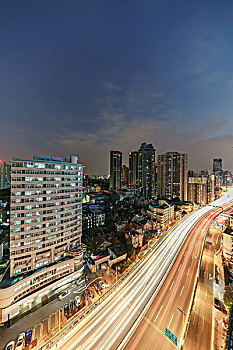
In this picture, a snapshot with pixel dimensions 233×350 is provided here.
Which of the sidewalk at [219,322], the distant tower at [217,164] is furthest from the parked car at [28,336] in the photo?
the distant tower at [217,164]

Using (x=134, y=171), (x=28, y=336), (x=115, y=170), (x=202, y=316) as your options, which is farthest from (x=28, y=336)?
(x=115, y=170)

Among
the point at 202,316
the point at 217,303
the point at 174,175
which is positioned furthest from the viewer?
the point at 174,175

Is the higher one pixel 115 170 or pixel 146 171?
A: pixel 115 170

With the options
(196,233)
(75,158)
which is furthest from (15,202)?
(196,233)

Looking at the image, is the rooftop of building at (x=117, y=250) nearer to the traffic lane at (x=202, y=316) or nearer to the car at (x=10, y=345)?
the traffic lane at (x=202, y=316)

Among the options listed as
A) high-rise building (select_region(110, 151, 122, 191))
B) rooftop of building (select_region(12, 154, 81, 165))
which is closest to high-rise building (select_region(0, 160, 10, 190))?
rooftop of building (select_region(12, 154, 81, 165))

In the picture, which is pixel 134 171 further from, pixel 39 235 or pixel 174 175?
pixel 39 235

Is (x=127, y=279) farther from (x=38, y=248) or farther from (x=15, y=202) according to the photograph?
(x=15, y=202)
